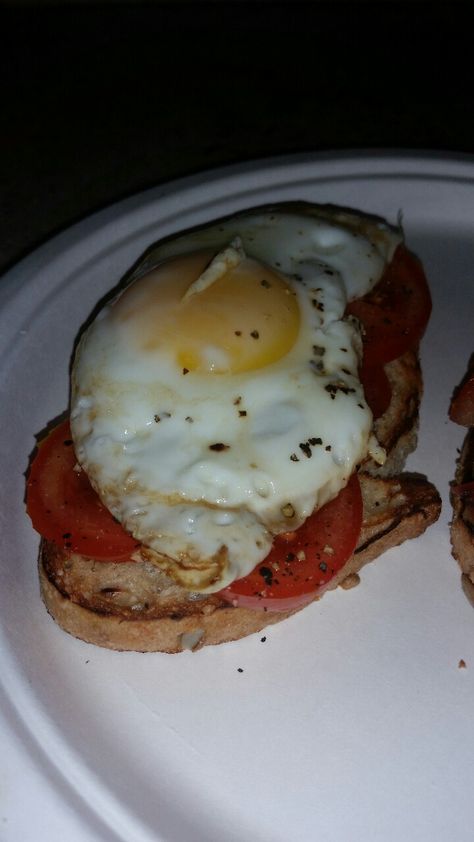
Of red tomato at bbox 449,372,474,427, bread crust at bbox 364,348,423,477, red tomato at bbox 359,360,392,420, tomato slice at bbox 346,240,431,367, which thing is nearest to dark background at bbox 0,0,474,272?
tomato slice at bbox 346,240,431,367

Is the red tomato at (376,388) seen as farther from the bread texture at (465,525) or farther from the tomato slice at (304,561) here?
the tomato slice at (304,561)

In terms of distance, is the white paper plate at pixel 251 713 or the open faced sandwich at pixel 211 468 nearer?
the white paper plate at pixel 251 713

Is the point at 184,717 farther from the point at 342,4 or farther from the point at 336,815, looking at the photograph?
the point at 342,4

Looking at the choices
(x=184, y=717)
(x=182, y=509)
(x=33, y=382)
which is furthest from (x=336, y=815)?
(x=33, y=382)

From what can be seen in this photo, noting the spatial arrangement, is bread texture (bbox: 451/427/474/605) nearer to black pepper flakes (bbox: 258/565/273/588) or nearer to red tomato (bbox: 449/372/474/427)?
red tomato (bbox: 449/372/474/427)

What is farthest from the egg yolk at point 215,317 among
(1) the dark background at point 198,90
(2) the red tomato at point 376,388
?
(1) the dark background at point 198,90
